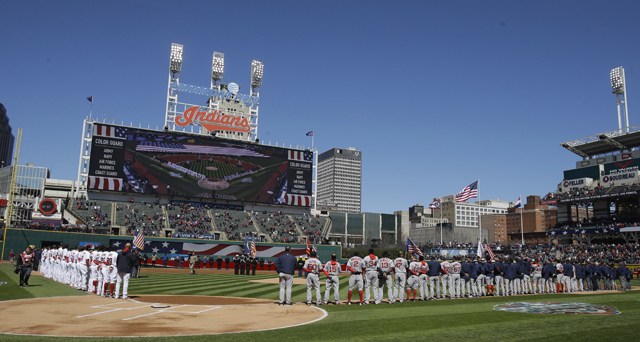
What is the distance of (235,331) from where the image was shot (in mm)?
11453

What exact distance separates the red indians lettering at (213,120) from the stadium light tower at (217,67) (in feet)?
23.5

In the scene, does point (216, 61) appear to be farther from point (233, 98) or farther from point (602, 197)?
point (602, 197)

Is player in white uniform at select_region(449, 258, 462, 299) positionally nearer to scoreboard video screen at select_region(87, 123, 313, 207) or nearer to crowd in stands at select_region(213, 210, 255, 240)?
crowd in stands at select_region(213, 210, 255, 240)

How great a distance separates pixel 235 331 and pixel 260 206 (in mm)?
61050

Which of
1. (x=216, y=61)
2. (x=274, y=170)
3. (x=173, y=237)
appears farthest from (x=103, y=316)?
(x=216, y=61)

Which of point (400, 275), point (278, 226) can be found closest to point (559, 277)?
point (400, 275)

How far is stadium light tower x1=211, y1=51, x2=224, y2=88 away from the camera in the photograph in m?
74.6

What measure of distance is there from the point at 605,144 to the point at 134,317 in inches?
2898

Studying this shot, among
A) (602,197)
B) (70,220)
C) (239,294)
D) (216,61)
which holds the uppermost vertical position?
(216,61)

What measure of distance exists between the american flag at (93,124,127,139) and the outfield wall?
1551 centimetres

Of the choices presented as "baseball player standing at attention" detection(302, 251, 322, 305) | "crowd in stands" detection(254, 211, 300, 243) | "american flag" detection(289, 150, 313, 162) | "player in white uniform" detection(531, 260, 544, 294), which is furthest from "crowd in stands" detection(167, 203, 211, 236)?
"baseball player standing at attention" detection(302, 251, 322, 305)

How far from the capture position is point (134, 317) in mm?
13406

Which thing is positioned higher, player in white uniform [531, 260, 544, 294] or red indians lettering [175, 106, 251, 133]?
red indians lettering [175, 106, 251, 133]

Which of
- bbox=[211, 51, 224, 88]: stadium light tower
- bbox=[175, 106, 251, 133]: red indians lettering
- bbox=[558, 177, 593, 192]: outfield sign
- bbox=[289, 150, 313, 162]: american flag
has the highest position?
bbox=[211, 51, 224, 88]: stadium light tower
